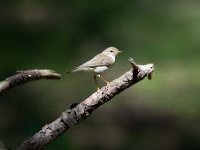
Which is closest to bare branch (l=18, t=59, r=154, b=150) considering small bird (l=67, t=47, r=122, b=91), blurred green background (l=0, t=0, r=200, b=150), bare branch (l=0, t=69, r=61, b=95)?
bare branch (l=0, t=69, r=61, b=95)

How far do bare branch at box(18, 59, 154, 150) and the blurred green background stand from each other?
367 centimetres

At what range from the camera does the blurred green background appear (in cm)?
609

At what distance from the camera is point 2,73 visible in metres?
7.12

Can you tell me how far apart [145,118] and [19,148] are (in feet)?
14.2

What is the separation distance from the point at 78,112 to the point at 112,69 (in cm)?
495

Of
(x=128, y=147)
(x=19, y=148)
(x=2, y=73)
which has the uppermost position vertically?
(x=19, y=148)

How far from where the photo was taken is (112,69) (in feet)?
23.2

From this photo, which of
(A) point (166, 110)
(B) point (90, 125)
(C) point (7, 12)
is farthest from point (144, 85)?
(C) point (7, 12)

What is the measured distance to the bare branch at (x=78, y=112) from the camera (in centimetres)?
206

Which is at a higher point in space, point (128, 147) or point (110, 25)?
point (110, 25)

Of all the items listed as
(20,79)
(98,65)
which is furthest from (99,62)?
(20,79)

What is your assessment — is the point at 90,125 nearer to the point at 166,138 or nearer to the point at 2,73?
the point at 166,138

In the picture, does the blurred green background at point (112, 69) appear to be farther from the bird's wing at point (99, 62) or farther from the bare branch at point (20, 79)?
the bare branch at point (20, 79)

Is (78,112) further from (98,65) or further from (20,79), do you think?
(98,65)
